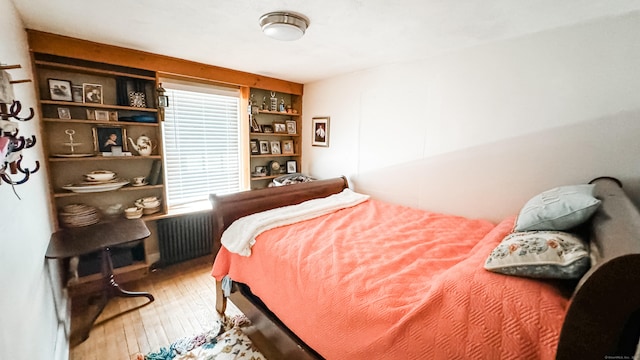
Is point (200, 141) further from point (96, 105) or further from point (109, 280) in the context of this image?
point (109, 280)

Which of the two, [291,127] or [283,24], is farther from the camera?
[291,127]

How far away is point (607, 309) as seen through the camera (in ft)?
2.08

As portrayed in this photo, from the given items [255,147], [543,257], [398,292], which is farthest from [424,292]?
[255,147]

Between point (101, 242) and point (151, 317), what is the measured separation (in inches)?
28.7

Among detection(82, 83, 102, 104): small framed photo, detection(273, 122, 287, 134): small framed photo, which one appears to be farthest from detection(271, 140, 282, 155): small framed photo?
detection(82, 83, 102, 104): small framed photo

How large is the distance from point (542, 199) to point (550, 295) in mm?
705

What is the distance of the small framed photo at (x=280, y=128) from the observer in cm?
373

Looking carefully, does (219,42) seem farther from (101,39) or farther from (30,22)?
(30,22)

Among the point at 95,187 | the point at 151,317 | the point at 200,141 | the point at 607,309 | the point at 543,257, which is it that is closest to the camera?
the point at 607,309

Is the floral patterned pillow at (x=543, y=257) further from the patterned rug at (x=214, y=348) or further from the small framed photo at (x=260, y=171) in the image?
the small framed photo at (x=260, y=171)

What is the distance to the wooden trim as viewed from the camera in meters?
2.07

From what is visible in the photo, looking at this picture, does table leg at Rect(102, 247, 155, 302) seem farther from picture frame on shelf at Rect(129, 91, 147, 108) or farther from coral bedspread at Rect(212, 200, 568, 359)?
picture frame on shelf at Rect(129, 91, 147, 108)

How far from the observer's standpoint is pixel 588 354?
662 mm

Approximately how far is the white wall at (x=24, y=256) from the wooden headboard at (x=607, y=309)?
1.64 meters
